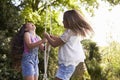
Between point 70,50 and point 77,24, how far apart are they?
311mm

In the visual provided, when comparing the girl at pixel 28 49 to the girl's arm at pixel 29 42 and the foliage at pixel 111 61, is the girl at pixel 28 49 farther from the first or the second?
the foliage at pixel 111 61

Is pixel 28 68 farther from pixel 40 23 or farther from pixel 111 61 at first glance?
pixel 111 61

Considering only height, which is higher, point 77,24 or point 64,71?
point 77,24

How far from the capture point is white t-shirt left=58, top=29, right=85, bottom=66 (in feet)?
14.2

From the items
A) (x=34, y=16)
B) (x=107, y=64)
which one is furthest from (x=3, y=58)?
(x=107, y=64)

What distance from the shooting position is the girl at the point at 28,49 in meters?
4.72

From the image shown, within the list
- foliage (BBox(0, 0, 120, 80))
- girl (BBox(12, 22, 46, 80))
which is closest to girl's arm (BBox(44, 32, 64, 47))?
girl (BBox(12, 22, 46, 80))

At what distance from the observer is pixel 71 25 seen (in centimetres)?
436

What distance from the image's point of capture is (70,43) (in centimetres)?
436

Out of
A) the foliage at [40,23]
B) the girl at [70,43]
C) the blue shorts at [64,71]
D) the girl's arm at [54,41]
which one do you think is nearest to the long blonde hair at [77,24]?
the girl at [70,43]

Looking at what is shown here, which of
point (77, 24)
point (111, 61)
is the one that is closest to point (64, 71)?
point (77, 24)

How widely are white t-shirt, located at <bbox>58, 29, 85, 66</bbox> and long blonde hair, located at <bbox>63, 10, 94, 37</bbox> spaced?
2.3 inches

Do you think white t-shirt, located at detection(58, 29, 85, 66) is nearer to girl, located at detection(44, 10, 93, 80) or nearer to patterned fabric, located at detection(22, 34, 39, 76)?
girl, located at detection(44, 10, 93, 80)

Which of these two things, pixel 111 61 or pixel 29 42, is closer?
pixel 29 42
